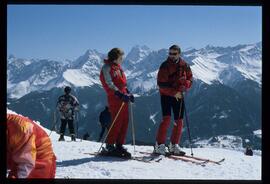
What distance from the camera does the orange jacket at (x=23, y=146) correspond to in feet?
14.5

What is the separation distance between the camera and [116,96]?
789 centimetres

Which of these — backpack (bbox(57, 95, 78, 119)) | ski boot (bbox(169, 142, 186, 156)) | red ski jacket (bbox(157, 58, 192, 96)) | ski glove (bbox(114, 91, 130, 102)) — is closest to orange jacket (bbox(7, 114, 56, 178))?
ski glove (bbox(114, 91, 130, 102))

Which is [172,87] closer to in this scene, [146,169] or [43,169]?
[146,169]

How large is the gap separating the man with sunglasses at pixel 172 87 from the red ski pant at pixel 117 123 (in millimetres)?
609

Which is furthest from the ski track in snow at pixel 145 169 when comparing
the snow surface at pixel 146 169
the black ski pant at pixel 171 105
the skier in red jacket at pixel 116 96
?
the black ski pant at pixel 171 105

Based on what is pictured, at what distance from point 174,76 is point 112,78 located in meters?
0.95

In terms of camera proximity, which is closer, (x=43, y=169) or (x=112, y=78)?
(x=43, y=169)

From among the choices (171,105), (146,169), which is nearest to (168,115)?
(171,105)

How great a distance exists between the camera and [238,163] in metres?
8.18

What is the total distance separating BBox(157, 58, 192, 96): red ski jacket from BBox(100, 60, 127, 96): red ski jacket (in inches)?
22.8

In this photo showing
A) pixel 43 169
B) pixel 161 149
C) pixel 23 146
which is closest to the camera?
pixel 23 146

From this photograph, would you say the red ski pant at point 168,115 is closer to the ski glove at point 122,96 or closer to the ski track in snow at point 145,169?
the ski track in snow at point 145,169

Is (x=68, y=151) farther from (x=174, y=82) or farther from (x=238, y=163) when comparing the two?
(x=238, y=163)

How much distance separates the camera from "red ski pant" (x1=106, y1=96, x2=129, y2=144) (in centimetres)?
789
